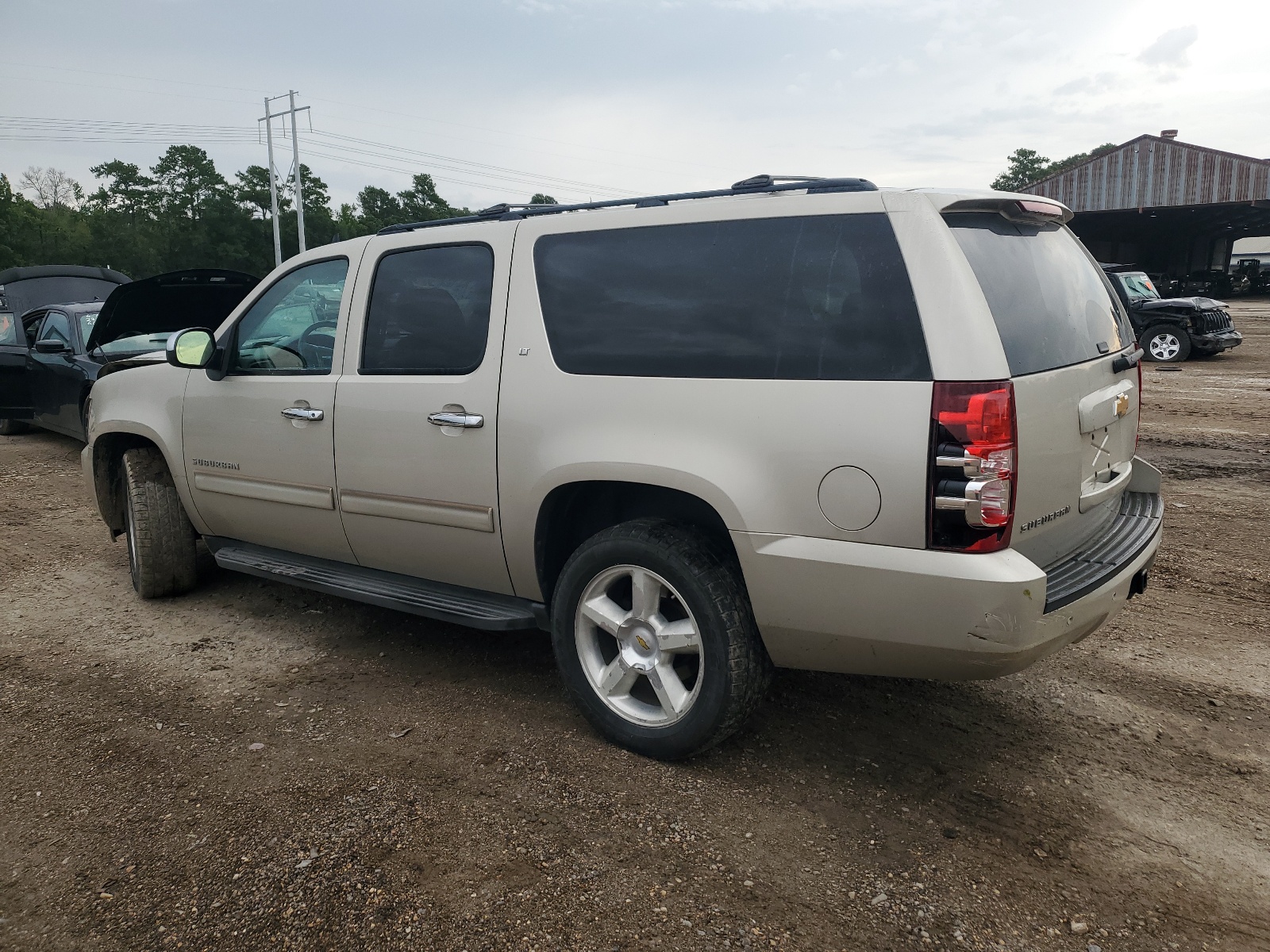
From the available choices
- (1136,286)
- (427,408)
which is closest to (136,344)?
(427,408)

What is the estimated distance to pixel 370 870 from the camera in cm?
262

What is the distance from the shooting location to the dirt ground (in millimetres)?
2418

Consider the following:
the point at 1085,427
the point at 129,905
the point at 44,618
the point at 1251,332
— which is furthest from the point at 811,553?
the point at 1251,332

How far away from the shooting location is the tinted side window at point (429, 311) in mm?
3570

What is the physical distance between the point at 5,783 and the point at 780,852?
2.59 m

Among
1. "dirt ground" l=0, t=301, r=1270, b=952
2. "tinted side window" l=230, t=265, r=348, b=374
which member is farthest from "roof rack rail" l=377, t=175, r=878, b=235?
"dirt ground" l=0, t=301, r=1270, b=952

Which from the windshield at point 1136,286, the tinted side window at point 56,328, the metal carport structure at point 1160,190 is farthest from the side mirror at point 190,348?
the metal carport structure at point 1160,190

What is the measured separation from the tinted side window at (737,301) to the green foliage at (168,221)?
2164 inches

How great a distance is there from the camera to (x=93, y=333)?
316 inches

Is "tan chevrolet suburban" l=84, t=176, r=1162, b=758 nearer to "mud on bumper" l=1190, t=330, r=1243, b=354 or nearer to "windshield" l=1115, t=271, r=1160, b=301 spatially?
"windshield" l=1115, t=271, r=1160, b=301

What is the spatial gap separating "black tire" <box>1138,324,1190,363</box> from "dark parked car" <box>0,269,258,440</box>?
15298 millimetres

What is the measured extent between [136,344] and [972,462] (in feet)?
26.5

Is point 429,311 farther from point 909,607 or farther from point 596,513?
point 909,607

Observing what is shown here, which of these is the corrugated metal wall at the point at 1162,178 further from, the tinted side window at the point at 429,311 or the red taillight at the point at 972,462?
the red taillight at the point at 972,462
